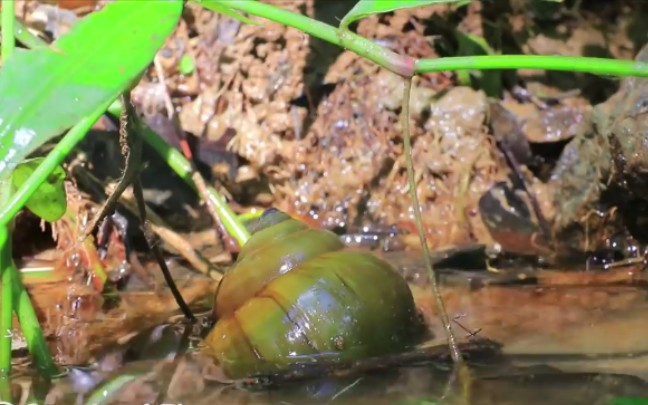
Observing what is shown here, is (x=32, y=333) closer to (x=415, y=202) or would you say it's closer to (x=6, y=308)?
(x=6, y=308)

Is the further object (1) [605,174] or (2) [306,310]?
(1) [605,174]

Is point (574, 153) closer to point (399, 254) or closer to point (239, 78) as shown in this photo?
point (399, 254)

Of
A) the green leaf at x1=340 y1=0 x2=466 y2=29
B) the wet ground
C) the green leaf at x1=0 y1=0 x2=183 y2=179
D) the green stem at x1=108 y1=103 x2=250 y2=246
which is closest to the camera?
the green leaf at x1=0 y1=0 x2=183 y2=179

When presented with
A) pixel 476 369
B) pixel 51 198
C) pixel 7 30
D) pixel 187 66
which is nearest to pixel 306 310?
pixel 476 369

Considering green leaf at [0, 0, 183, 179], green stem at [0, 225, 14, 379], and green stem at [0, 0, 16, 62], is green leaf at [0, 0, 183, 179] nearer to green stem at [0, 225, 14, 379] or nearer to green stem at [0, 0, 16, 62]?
green stem at [0, 225, 14, 379]

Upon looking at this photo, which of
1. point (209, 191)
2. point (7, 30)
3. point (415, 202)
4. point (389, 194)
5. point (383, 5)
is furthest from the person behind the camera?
point (389, 194)

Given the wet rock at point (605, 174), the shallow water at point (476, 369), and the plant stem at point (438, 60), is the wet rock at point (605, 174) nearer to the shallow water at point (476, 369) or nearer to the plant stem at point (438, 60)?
the shallow water at point (476, 369)

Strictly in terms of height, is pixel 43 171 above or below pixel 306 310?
above

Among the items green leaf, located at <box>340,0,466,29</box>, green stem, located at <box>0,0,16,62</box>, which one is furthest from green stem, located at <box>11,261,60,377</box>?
green leaf, located at <box>340,0,466,29</box>
